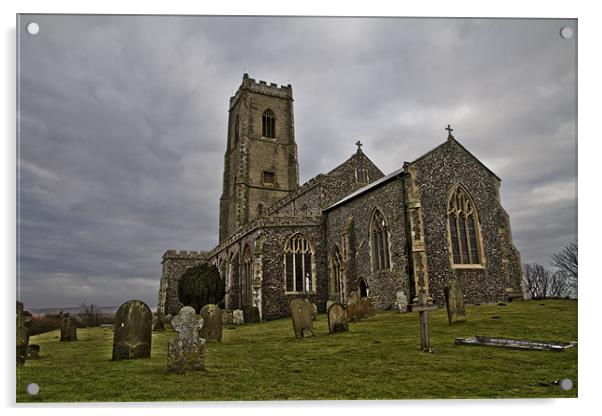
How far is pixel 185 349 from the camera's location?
22.0 feet

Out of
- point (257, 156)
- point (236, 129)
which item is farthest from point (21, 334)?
point (236, 129)

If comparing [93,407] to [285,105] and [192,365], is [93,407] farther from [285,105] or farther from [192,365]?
[285,105]

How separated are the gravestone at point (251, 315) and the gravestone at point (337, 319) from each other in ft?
25.6

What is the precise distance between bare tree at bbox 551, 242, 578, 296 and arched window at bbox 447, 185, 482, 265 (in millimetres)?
7076

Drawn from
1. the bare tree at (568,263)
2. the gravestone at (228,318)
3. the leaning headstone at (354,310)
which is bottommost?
the gravestone at (228,318)

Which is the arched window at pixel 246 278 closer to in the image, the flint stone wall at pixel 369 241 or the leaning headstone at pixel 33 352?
the flint stone wall at pixel 369 241

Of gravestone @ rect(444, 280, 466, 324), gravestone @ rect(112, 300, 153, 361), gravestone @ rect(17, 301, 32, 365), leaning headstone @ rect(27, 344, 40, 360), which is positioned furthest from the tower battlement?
gravestone @ rect(17, 301, 32, 365)

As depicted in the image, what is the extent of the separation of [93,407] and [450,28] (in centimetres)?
843

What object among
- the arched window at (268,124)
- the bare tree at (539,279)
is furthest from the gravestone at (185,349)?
the arched window at (268,124)

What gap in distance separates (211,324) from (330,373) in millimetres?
5179

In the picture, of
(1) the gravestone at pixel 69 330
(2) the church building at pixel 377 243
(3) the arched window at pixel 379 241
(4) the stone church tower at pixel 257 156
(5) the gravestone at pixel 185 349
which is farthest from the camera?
(4) the stone church tower at pixel 257 156

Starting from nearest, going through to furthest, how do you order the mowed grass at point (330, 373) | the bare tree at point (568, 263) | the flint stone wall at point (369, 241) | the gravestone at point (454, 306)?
the mowed grass at point (330, 373) < the bare tree at point (568, 263) < the gravestone at point (454, 306) < the flint stone wall at point (369, 241)

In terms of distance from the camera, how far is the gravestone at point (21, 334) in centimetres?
670

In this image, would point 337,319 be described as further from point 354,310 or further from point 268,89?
point 268,89
